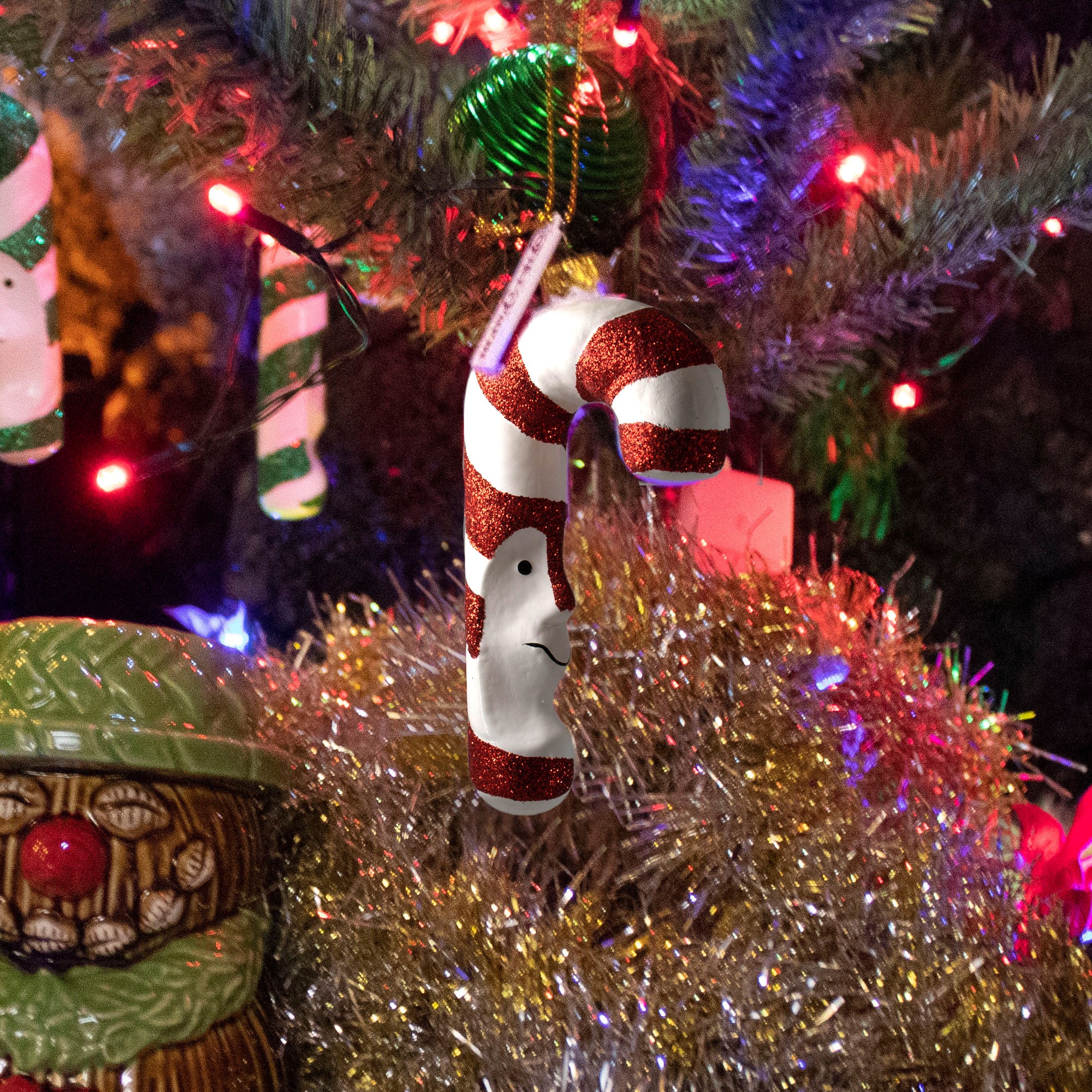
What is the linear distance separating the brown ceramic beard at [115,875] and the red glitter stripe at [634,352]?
0.34m

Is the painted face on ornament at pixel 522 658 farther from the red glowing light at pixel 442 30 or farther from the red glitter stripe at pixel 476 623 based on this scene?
the red glowing light at pixel 442 30

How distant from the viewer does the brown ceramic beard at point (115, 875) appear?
1.86ft

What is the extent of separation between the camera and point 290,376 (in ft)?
3.81

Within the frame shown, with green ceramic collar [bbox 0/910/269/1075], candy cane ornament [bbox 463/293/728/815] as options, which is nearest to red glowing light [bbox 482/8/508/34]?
candy cane ornament [bbox 463/293/728/815]

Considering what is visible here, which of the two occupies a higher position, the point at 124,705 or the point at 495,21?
the point at 495,21

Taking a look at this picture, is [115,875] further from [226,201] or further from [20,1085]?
[226,201]

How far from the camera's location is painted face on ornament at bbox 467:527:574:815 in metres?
0.50

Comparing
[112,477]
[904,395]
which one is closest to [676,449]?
[112,477]

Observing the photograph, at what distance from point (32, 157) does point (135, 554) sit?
1.77ft

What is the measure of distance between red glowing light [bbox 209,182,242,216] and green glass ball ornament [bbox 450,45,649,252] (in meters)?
0.14

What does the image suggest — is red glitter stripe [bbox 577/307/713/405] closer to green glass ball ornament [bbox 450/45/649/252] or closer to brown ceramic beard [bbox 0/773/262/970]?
green glass ball ornament [bbox 450/45/649/252]

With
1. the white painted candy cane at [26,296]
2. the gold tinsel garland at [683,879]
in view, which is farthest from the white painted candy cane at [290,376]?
the gold tinsel garland at [683,879]

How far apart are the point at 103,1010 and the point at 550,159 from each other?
493 mm

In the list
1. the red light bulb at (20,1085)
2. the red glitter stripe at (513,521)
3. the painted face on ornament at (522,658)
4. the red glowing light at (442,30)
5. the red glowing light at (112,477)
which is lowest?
the red light bulb at (20,1085)
